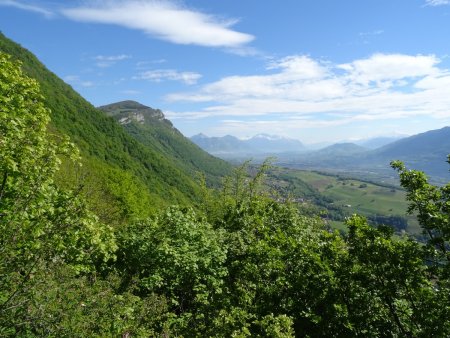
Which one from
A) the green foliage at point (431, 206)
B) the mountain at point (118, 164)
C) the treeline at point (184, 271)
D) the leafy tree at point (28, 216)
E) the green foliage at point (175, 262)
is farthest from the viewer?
the mountain at point (118, 164)

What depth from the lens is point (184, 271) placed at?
59.4ft

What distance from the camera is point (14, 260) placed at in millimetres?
8602

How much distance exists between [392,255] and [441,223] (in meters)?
2.08

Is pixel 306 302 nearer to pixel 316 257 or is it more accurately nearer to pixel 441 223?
pixel 316 257

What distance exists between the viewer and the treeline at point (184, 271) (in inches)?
365

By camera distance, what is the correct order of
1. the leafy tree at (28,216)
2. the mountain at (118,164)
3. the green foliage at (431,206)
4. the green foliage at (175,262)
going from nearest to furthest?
the leafy tree at (28,216)
the green foliage at (431,206)
the green foliage at (175,262)
the mountain at (118,164)

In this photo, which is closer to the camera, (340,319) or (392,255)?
(392,255)

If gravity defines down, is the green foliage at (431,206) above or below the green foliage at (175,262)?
above

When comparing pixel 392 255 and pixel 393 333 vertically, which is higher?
pixel 392 255

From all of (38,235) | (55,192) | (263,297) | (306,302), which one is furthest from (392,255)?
(55,192)

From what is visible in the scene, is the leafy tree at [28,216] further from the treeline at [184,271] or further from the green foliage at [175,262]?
the green foliage at [175,262]

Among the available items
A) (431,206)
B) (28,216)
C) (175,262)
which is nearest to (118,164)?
(175,262)

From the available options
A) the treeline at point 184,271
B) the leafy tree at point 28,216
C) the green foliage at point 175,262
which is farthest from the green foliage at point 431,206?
the leafy tree at point 28,216

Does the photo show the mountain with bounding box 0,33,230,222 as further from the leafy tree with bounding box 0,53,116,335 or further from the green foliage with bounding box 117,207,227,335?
the leafy tree with bounding box 0,53,116,335
